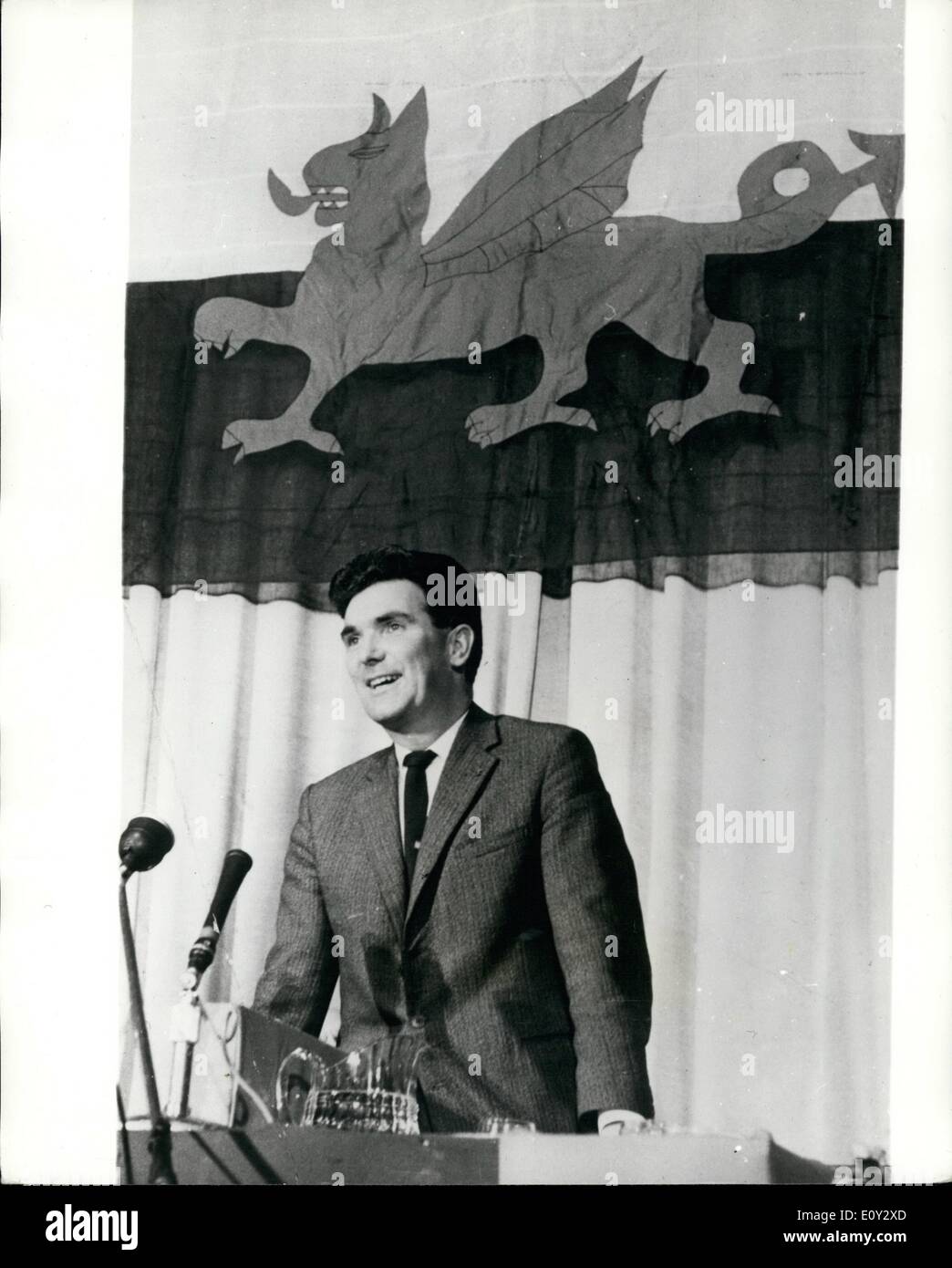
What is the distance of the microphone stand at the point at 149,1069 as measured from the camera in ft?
14.7

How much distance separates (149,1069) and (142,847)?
0.60 metres

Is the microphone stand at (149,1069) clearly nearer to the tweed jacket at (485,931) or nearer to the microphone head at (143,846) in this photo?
the microphone head at (143,846)

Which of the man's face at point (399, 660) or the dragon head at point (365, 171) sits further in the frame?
the dragon head at point (365, 171)

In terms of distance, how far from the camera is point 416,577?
4672 millimetres

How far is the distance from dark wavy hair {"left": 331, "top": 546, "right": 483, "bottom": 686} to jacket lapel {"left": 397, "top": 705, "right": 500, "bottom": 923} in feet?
0.45

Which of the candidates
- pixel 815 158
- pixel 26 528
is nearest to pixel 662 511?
pixel 815 158

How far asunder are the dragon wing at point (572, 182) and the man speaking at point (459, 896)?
925 millimetres

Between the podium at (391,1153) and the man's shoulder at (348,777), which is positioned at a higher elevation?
the man's shoulder at (348,777)

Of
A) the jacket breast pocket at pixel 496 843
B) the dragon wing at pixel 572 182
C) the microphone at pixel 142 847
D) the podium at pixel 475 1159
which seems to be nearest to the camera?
the podium at pixel 475 1159

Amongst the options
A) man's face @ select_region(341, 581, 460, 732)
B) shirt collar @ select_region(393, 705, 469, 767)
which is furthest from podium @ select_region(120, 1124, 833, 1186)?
man's face @ select_region(341, 581, 460, 732)

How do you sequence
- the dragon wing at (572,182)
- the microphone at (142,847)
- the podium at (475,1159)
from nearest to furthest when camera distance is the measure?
the podium at (475,1159) < the microphone at (142,847) < the dragon wing at (572,182)

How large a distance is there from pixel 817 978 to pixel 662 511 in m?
1.34

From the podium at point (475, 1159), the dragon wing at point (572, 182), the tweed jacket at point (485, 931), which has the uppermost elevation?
the dragon wing at point (572, 182)

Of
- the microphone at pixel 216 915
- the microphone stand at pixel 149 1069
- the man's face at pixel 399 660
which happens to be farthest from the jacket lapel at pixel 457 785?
the microphone stand at pixel 149 1069
